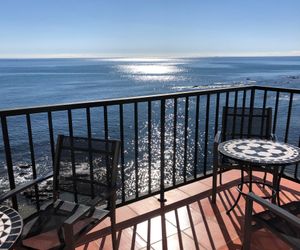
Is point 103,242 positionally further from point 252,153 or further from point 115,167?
point 252,153

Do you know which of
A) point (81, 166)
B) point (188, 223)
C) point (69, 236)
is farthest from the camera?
point (188, 223)

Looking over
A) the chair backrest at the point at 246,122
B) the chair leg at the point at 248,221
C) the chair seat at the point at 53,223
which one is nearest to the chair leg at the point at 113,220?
the chair seat at the point at 53,223

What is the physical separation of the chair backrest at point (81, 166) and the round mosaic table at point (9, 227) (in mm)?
595

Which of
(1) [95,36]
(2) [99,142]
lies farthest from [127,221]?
(1) [95,36]

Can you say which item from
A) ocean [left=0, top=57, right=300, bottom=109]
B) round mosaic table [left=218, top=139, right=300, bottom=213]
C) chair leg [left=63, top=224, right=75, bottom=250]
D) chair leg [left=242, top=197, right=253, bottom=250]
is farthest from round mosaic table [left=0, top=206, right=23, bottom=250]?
ocean [left=0, top=57, right=300, bottom=109]

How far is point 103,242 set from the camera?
2.09 metres

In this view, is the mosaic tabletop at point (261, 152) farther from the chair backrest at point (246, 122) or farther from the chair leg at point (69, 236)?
the chair leg at point (69, 236)

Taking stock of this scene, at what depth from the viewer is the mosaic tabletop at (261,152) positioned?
2.05 metres

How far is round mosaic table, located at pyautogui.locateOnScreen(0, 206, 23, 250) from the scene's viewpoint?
112 cm

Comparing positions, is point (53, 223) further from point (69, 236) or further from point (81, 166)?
point (81, 166)

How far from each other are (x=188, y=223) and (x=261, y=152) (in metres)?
0.86

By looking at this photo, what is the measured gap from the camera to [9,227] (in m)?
1.22

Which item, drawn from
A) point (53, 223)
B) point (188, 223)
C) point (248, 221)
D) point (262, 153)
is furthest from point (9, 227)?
point (262, 153)

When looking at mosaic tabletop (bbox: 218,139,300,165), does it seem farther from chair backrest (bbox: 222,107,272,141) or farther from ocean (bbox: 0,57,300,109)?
ocean (bbox: 0,57,300,109)
